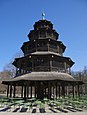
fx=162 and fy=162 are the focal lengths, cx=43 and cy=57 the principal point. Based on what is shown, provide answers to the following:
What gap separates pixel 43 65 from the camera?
23.9 meters

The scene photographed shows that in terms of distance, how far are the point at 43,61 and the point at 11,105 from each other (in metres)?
7.97

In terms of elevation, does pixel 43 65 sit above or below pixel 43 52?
below

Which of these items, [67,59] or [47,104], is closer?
[47,104]

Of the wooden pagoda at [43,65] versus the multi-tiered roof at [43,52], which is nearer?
the wooden pagoda at [43,65]

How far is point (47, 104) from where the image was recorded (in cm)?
1986

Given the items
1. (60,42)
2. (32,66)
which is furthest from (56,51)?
(32,66)

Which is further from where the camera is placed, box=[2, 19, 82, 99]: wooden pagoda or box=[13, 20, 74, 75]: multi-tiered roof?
box=[13, 20, 74, 75]: multi-tiered roof

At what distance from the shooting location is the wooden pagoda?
71.8 ft

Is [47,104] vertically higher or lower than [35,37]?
lower

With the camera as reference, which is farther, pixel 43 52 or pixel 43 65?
pixel 43 52

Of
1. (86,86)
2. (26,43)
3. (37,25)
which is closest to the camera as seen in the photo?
(26,43)

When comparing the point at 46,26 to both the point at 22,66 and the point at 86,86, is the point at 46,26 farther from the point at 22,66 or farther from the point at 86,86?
the point at 86,86

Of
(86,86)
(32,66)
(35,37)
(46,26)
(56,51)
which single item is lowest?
(86,86)

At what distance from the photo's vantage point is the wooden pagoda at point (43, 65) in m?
21.9
